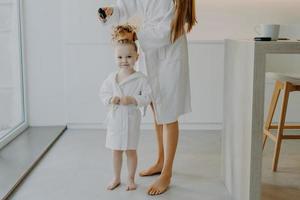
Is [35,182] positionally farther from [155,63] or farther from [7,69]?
[7,69]

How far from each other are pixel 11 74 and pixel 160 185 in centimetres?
175

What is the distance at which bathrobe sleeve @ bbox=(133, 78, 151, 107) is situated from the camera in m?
2.25

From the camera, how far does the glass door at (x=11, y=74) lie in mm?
3287

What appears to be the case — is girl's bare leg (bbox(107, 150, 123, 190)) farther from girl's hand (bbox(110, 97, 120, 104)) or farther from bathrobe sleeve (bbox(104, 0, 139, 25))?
bathrobe sleeve (bbox(104, 0, 139, 25))

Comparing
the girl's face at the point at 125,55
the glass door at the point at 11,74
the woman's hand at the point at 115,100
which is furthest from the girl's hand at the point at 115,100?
the glass door at the point at 11,74

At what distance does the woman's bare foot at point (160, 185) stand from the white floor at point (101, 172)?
0.03 m

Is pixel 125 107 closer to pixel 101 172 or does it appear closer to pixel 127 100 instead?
pixel 127 100

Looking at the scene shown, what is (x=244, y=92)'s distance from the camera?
2.03m

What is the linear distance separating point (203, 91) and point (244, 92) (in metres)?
1.76

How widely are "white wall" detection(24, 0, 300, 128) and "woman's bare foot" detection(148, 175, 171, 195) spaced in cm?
144

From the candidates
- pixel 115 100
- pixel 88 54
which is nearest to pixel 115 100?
pixel 115 100

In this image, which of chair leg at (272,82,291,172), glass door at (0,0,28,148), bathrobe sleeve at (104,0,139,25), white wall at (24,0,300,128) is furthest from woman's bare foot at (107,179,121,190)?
white wall at (24,0,300,128)

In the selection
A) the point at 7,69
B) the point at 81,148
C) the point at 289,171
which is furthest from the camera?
the point at 7,69

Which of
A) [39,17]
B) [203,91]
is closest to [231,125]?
[203,91]
